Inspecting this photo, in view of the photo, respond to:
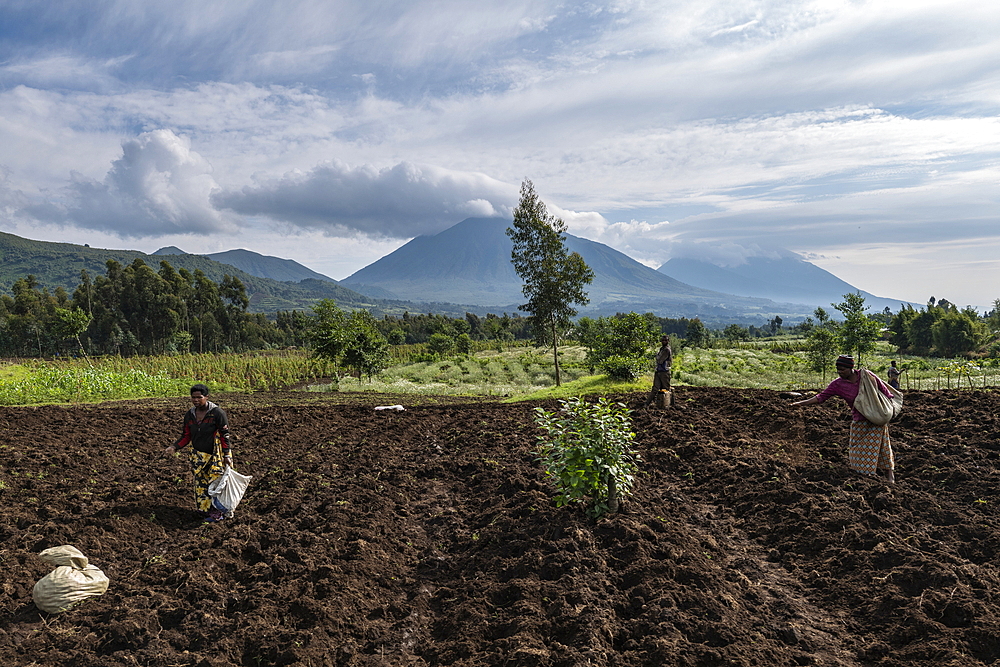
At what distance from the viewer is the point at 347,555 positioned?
18.7 ft

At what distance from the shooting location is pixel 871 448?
698 cm

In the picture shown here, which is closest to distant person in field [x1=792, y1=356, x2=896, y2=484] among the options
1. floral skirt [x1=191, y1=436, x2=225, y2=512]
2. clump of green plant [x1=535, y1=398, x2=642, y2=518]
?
clump of green plant [x1=535, y1=398, x2=642, y2=518]

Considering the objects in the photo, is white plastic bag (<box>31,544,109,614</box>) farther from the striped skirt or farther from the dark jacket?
the striped skirt

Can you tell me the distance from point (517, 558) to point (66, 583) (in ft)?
13.1

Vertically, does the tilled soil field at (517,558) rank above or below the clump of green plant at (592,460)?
below

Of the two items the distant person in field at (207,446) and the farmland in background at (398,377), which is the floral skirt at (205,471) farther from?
the farmland in background at (398,377)

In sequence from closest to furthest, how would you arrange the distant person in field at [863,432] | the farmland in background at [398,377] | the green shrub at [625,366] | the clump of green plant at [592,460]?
1. the clump of green plant at [592,460]
2. the distant person in field at [863,432]
3. the farmland in background at [398,377]
4. the green shrub at [625,366]

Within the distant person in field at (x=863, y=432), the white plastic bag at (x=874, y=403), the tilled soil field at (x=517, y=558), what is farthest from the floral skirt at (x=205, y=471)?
the white plastic bag at (x=874, y=403)

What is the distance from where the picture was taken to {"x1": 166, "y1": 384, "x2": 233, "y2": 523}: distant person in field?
21.4 feet

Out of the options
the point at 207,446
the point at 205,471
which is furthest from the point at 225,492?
the point at 207,446

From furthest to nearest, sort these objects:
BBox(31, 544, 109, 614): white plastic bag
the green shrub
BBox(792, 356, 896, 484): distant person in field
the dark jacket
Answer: the green shrub → BBox(792, 356, 896, 484): distant person in field → the dark jacket → BBox(31, 544, 109, 614): white plastic bag

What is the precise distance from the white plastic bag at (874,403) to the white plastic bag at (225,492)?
764 centimetres

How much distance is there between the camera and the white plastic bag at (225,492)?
21.3 feet

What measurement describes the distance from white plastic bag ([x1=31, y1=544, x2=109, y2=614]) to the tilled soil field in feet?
0.33
